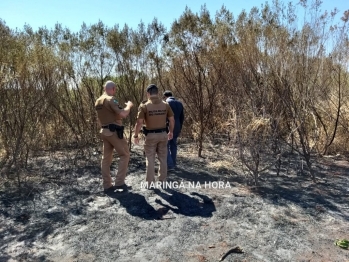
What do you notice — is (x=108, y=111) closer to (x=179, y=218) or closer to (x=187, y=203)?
(x=187, y=203)

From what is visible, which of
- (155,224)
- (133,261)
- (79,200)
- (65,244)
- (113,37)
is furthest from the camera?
(113,37)

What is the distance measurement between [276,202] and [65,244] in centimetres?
296

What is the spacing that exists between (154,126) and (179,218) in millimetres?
1516

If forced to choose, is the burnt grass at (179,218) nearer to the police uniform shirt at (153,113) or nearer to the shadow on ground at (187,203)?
the shadow on ground at (187,203)

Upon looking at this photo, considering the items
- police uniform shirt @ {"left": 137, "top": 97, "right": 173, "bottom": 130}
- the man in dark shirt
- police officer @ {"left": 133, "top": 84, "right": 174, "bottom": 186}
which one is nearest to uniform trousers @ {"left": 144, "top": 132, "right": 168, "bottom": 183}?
police officer @ {"left": 133, "top": 84, "right": 174, "bottom": 186}

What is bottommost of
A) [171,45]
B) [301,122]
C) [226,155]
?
[226,155]

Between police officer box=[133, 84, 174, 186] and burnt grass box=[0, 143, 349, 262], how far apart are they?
0.45 meters

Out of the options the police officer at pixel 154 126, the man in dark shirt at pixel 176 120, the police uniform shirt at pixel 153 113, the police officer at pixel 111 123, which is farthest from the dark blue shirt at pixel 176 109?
the police officer at pixel 111 123

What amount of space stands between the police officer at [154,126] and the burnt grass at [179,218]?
0.45m

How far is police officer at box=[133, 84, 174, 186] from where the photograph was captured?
5.32 meters

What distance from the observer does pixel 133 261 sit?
3.56m

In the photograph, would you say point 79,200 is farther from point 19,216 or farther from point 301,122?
point 301,122

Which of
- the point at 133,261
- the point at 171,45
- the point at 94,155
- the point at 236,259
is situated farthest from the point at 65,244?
the point at 171,45

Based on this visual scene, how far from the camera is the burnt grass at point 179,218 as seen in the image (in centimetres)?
375
